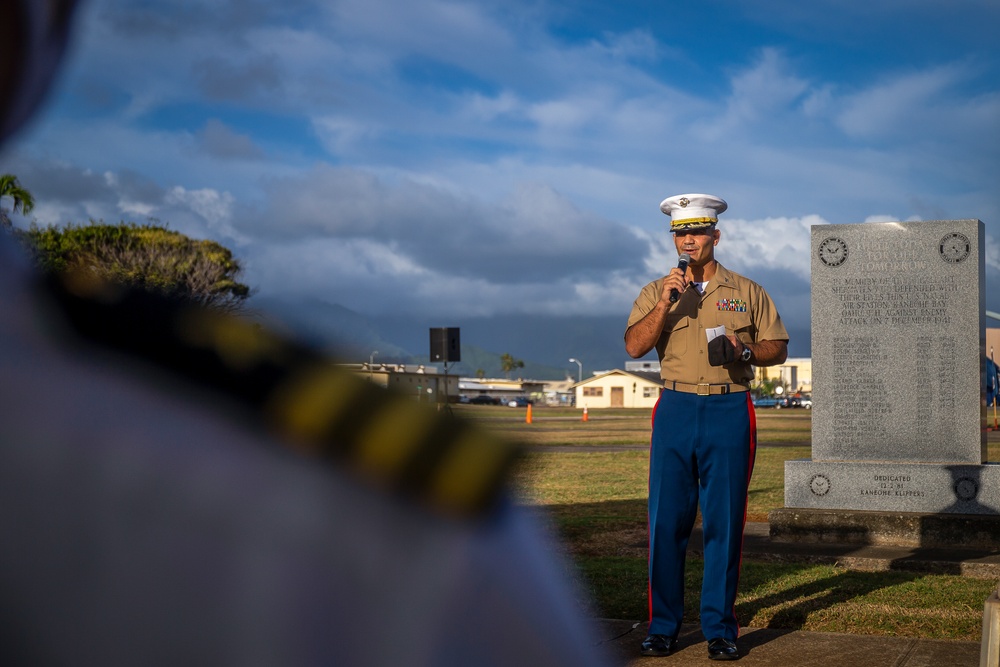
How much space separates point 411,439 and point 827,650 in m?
4.85

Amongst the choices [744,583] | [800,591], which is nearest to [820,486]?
[744,583]

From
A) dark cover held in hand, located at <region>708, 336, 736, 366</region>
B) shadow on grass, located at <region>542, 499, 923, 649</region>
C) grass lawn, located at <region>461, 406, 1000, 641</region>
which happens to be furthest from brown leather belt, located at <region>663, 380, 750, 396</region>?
shadow on grass, located at <region>542, 499, 923, 649</region>

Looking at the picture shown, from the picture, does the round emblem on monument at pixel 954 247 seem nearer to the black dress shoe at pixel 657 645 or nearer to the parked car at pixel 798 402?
the black dress shoe at pixel 657 645

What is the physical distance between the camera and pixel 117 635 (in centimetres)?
46

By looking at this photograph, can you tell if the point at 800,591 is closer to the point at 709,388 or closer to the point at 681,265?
the point at 709,388

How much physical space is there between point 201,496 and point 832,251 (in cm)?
931

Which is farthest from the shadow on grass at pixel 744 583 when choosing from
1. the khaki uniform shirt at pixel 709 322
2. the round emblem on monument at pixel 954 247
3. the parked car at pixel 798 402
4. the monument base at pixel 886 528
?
the parked car at pixel 798 402

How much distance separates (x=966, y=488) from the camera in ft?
27.7

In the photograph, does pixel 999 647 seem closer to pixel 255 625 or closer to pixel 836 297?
pixel 255 625

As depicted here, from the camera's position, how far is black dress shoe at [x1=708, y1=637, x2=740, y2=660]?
14.9ft

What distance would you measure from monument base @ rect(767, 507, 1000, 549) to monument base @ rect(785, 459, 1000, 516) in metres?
0.20

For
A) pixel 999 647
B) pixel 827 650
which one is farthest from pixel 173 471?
pixel 827 650

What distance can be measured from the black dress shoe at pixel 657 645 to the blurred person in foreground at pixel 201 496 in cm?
441

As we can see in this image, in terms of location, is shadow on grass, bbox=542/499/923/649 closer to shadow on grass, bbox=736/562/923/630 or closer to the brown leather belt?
shadow on grass, bbox=736/562/923/630
